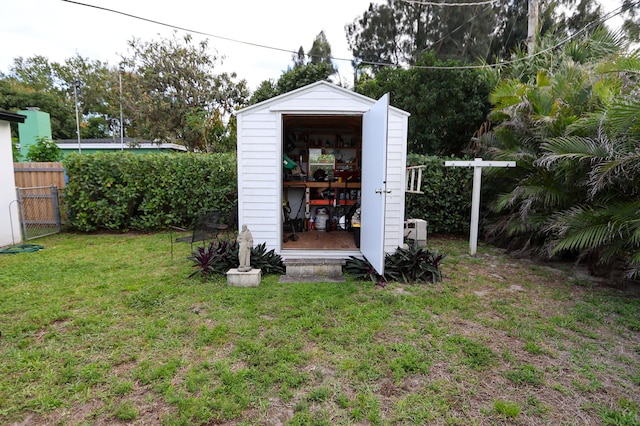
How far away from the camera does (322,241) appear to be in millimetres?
5422

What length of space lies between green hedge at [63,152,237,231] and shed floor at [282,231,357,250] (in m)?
2.07

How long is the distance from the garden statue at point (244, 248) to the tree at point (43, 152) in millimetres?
7563

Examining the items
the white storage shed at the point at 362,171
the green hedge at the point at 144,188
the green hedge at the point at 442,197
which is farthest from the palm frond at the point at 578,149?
the green hedge at the point at 144,188

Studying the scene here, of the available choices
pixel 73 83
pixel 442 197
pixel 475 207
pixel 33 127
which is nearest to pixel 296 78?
pixel 442 197

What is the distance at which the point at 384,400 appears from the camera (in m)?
2.04

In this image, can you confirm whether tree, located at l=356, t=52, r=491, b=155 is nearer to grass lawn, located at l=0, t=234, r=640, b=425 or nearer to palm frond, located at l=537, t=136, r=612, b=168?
palm frond, located at l=537, t=136, r=612, b=168

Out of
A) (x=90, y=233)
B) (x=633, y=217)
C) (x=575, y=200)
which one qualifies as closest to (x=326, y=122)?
(x=575, y=200)

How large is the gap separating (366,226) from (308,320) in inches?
68.7

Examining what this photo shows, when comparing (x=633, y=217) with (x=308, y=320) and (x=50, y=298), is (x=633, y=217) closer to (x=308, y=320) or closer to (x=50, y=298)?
(x=308, y=320)

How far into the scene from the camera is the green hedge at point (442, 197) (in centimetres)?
694

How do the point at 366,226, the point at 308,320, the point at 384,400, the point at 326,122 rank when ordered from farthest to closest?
the point at 326,122 < the point at 366,226 < the point at 308,320 < the point at 384,400

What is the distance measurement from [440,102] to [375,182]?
19.0 ft

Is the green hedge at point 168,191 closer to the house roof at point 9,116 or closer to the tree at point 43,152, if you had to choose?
the house roof at point 9,116

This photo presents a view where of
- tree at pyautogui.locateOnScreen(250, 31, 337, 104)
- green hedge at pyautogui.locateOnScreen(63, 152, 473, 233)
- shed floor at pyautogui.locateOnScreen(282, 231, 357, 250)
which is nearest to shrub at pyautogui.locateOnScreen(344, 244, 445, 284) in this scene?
shed floor at pyautogui.locateOnScreen(282, 231, 357, 250)
